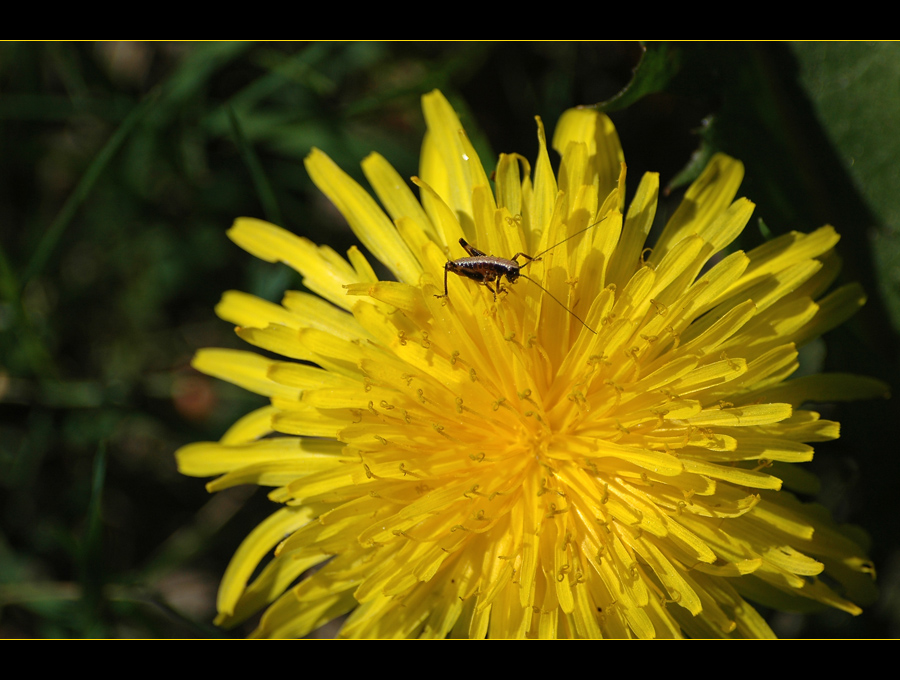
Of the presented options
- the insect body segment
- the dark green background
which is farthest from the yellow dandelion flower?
the dark green background

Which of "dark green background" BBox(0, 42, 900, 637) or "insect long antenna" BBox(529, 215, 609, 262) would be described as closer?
"insect long antenna" BBox(529, 215, 609, 262)

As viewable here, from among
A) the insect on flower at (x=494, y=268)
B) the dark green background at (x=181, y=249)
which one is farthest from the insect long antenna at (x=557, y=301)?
the dark green background at (x=181, y=249)

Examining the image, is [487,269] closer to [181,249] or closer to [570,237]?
[570,237]

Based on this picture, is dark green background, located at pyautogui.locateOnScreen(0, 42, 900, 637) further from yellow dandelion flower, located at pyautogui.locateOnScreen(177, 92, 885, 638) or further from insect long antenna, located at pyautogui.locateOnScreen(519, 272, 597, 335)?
insect long antenna, located at pyautogui.locateOnScreen(519, 272, 597, 335)

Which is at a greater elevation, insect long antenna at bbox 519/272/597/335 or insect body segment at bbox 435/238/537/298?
insect body segment at bbox 435/238/537/298

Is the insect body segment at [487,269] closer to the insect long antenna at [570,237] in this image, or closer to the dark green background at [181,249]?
the insect long antenna at [570,237]

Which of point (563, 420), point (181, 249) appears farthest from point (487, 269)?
point (181, 249)
